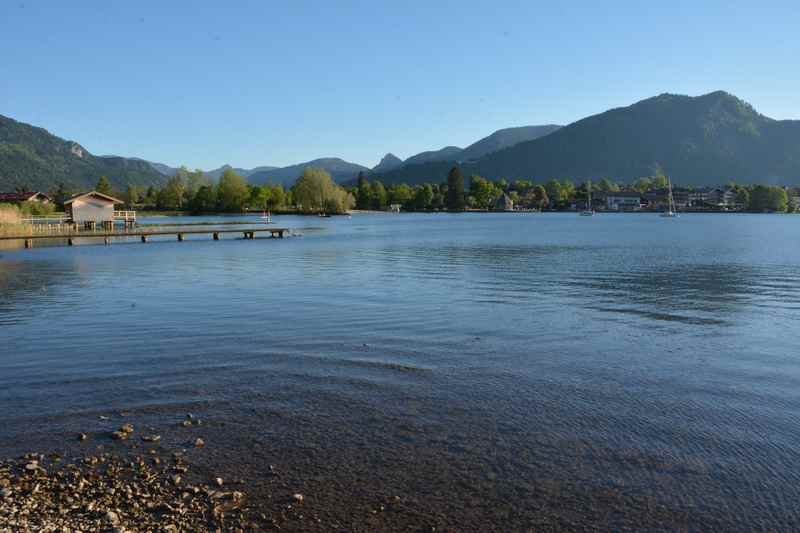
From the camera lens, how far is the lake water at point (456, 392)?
Result: 9.53 m

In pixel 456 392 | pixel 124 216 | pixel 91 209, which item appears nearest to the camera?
pixel 456 392

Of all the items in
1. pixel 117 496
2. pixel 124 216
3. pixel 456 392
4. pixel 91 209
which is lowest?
pixel 456 392

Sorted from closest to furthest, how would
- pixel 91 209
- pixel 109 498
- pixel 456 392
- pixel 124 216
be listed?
pixel 109 498
pixel 456 392
pixel 91 209
pixel 124 216

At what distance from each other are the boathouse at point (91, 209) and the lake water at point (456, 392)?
69054 millimetres

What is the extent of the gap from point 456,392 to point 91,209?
98.0 metres

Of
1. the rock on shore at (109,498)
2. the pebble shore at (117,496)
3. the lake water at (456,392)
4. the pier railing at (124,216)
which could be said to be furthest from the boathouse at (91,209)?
the rock on shore at (109,498)

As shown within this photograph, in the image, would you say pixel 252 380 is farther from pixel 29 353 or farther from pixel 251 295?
pixel 251 295

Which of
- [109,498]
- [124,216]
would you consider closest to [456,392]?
[109,498]

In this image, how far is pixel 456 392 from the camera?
47.4ft

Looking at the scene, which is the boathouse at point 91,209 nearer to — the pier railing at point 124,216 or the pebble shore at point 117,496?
the pier railing at point 124,216

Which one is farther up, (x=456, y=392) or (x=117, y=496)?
(x=117, y=496)

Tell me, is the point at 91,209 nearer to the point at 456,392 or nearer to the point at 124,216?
the point at 124,216

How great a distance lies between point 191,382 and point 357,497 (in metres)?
7.71

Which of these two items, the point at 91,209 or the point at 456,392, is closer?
the point at 456,392
